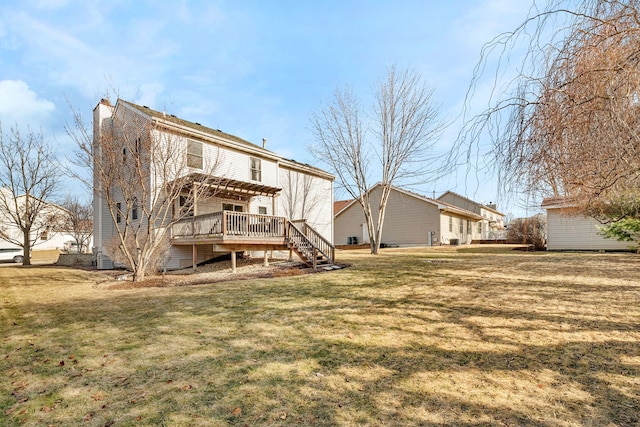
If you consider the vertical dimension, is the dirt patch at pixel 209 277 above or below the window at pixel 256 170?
below

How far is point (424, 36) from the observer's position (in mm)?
4809

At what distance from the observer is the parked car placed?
A: 1088 inches

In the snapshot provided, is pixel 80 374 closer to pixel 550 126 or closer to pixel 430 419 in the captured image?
pixel 430 419

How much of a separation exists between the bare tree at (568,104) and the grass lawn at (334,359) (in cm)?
213

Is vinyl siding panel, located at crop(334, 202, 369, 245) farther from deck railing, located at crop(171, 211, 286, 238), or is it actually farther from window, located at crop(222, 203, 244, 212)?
deck railing, located at crop(171, 211, 286, 238)

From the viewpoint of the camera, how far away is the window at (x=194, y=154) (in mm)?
15039

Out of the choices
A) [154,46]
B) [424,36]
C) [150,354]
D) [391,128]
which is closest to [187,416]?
[150,354]

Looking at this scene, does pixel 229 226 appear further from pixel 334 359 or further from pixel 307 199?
pixel 307 199

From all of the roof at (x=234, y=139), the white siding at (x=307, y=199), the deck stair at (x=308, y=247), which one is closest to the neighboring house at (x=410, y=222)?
the white siding at (x=307, y=199)

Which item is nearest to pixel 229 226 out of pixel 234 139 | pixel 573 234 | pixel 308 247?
pixel 308 247

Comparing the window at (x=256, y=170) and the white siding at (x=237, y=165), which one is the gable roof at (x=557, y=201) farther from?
the window at (x=256, y=170)

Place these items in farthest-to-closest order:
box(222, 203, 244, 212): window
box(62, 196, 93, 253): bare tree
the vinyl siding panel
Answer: the vinyl siding panel, box(62, 196, 93, 253): bare tree, box(222, 203, 244, 212): window

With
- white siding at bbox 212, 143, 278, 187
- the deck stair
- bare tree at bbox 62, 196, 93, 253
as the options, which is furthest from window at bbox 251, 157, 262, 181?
bare tree at bbox 62, 196, 93, 253

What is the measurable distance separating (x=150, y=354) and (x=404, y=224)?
26.5 meters
